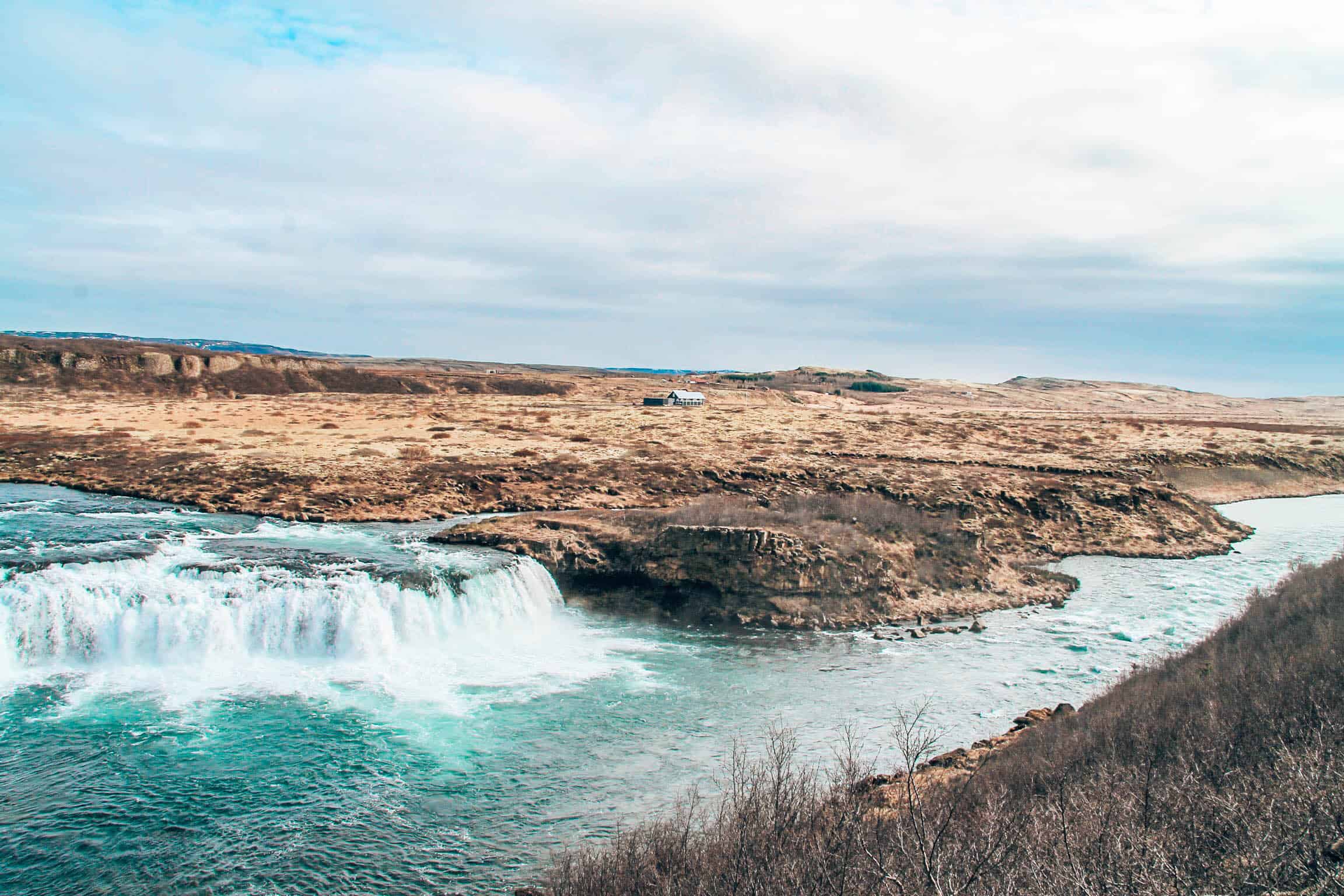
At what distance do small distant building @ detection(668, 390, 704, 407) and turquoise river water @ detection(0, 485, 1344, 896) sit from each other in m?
66.8

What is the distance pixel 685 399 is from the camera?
9769 centimetres

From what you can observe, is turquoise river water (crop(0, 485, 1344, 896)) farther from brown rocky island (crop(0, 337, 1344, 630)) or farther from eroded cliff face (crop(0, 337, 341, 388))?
eroded cliff face (crop(0, 337, 341, 388))

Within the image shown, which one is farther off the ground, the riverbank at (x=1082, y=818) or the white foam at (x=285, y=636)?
the riverbank at (x=1082, y=818)

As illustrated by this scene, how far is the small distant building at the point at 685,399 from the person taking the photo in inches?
3821

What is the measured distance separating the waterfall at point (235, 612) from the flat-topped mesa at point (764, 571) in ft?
11.4

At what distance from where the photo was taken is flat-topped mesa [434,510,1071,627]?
27.0 m

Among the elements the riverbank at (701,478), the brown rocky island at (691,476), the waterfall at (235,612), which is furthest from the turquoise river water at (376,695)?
the brown rocky island at (691,476)

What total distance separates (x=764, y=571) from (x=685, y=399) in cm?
7088

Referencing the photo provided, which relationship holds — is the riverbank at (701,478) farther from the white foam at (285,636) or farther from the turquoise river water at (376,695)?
the white foam at (285,636)

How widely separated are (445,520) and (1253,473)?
57.8m

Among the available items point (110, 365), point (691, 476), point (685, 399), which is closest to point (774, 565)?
point (691, 476)

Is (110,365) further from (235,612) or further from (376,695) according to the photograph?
(376,695)

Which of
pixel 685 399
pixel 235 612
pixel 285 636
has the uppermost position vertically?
→ pixel 685 399

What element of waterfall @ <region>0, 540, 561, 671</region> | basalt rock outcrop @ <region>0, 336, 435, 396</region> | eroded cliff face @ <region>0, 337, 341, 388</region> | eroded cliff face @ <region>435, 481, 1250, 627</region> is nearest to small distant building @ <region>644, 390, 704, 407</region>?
basalt rock outcrop @ <region>0, 336, 435, 396</region>
